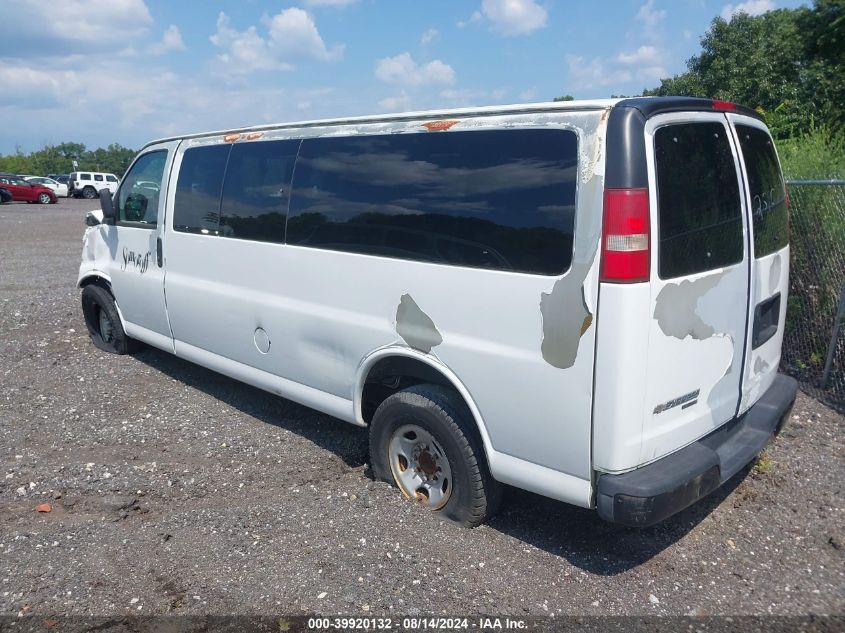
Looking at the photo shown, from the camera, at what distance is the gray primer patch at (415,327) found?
3.67 metres

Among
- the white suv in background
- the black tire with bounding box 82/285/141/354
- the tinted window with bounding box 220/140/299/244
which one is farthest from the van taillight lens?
the white suv in background

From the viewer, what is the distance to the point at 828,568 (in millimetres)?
3496

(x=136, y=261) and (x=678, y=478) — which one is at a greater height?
(x=136, y=261)

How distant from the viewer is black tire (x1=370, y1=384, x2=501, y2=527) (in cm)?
363

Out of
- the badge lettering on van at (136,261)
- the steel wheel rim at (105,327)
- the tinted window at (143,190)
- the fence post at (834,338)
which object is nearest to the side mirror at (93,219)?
the tinted window at (143,190)

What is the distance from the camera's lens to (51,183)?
136 feet

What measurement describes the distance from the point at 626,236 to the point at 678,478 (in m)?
1.09

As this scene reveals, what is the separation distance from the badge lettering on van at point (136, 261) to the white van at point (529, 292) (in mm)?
1356

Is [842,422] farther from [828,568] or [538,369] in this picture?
[538,369]

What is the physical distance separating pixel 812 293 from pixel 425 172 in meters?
4.14

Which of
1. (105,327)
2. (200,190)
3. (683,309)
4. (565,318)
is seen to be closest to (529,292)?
(565,318)

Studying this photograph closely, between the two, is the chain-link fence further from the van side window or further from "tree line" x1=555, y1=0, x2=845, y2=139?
"tree line" x1=555, y1=0, x2=845, y2=139

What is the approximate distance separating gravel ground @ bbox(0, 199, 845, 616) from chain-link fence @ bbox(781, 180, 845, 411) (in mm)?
453

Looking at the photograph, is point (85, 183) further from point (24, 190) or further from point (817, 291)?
point (817, 291)
